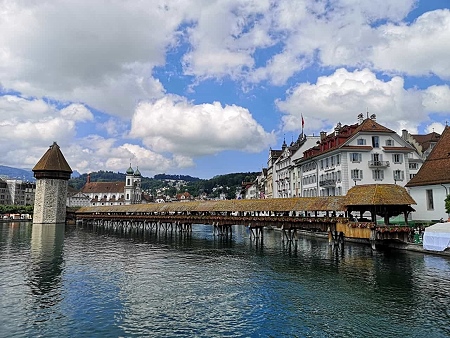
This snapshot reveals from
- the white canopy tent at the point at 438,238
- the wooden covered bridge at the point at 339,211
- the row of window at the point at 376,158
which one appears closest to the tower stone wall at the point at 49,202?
the wooden covered bridge at the point at 339,211

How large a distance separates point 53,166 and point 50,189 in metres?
4.74

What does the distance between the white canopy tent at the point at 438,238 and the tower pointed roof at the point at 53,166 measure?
6912 centimetres

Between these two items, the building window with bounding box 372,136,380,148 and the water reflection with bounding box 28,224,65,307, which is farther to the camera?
the building window with bounding box 372,136,380,148

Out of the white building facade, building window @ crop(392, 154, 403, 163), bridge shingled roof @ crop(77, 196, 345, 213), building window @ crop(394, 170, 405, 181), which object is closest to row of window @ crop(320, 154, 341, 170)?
the white building facade

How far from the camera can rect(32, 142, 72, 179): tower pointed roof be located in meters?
73.9

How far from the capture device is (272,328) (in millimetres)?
11703

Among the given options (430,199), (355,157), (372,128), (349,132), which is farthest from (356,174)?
(430,199)

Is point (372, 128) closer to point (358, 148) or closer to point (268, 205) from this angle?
point (358, 148)

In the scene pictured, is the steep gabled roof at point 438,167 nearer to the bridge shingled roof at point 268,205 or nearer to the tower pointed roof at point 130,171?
the bridge shingled roof at point 268,205

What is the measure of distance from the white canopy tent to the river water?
93cm

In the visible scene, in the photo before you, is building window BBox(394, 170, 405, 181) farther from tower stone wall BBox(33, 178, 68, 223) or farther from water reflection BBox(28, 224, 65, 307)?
tower stone wall BBox(33, 178, 68, 223)

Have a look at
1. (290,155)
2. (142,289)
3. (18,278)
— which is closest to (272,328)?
(142,289)

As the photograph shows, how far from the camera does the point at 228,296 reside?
15336 millimetres

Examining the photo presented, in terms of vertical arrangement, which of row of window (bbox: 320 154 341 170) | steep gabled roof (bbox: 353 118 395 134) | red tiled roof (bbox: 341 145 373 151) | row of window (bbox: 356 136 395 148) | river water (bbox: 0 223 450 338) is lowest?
river water (bbox: 0 223 450 338)
